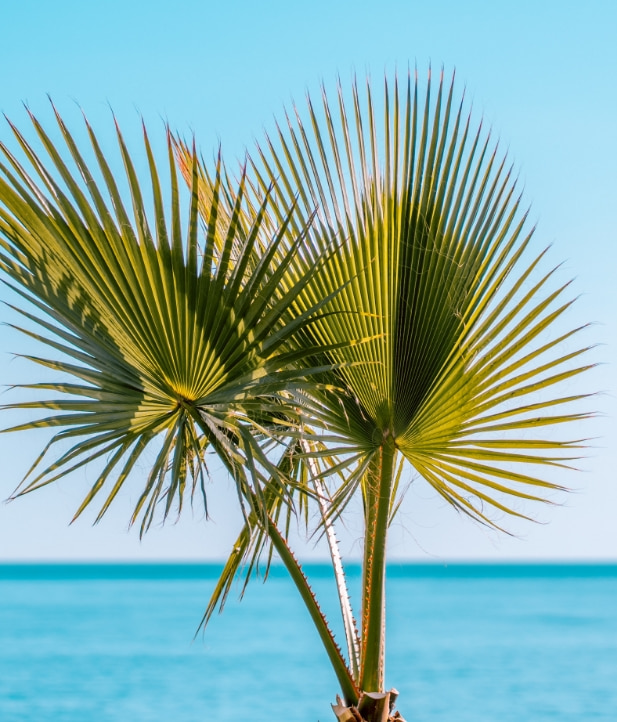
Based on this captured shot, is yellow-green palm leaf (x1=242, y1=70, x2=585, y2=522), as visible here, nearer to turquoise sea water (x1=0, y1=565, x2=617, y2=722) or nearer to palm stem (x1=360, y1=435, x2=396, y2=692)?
palm stem (x1=360, y1=435, x2=396, y2=692)

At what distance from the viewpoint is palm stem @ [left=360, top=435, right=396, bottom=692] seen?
2623 millimetres

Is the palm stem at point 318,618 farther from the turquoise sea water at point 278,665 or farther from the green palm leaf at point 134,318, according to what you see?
the turquoise sea water at point 278,665

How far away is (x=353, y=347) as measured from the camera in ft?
8.93

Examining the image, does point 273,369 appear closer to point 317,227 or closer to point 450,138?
point 317,227

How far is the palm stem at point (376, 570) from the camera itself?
262 centimetres

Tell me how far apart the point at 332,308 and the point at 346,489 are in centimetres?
53

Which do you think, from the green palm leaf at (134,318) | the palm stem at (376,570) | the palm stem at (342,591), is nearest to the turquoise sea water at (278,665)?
the palm stem at (342,591)

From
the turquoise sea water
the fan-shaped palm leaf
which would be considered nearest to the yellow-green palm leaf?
the fan-shaped palm leaf

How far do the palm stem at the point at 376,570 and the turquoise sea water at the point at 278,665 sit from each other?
5150 millimetres

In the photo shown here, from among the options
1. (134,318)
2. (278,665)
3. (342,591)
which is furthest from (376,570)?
(278,665)

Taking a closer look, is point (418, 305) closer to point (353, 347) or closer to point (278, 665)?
point (353, 347)

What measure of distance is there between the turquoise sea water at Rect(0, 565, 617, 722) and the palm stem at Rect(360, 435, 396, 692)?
16.9 feet

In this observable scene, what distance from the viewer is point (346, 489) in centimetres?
269

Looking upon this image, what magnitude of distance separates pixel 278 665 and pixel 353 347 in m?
22.5
